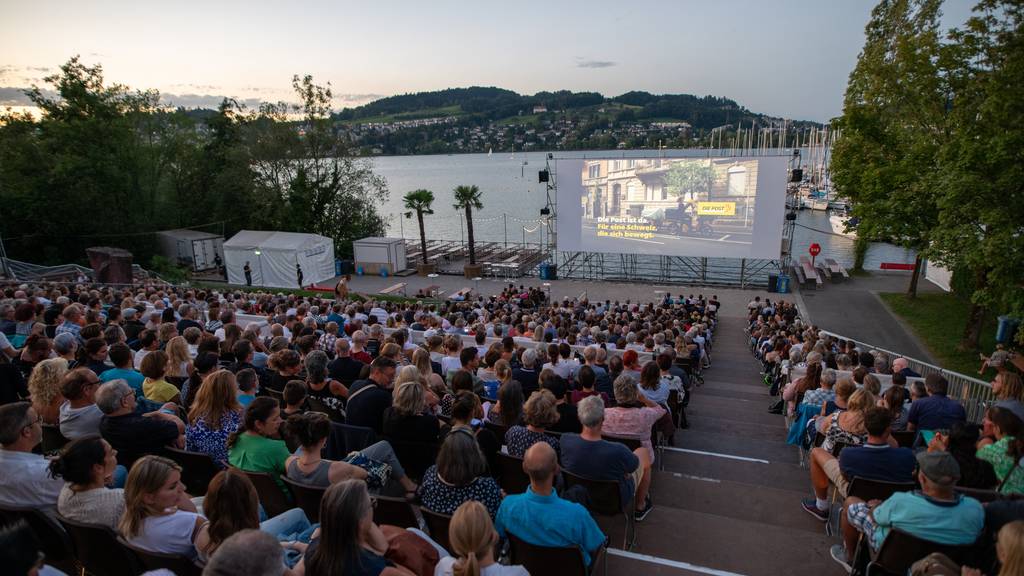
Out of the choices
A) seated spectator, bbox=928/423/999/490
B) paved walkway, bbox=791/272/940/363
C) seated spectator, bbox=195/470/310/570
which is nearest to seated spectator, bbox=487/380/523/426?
seated spectator, bbox=195/470/310/570

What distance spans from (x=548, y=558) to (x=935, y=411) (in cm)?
405

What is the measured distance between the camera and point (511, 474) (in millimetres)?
3912

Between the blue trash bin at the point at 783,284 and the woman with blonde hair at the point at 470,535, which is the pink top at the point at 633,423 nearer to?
the woman with blonde hair at the point at 470,535

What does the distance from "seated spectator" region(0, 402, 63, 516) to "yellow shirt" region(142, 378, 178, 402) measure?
164 centimetres

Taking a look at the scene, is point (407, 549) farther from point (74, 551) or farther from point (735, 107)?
point (735, 107)

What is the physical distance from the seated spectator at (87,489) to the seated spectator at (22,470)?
1.20 ft

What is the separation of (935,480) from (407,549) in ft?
9.46

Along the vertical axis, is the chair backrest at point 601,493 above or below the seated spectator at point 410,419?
below

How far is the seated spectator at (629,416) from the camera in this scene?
4547 mm

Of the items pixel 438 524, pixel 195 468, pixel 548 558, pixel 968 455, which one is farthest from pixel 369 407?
pixel 968 455

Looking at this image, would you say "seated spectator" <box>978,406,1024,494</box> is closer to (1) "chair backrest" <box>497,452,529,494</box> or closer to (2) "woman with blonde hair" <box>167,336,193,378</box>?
(1) "chair backrest" <box>497,452,529,494</box>

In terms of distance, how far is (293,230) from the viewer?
3152cm

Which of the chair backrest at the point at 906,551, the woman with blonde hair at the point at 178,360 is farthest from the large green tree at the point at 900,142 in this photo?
the woman with blonde hair at the point at 178,360

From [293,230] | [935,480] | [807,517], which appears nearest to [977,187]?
[807,517]
